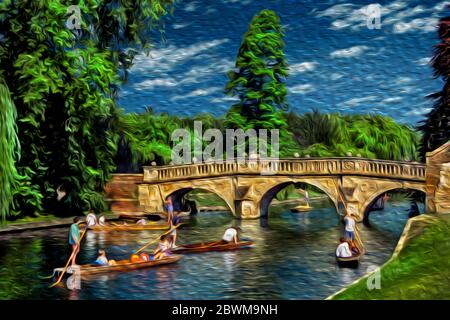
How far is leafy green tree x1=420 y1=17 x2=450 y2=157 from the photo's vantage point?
18641 mm

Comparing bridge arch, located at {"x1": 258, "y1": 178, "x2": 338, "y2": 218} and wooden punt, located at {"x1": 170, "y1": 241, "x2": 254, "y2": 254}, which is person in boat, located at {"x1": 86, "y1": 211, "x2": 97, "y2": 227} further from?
bridge arch, located at {"x1": 258, "y1": 178, "x2": 338, "y2": 218}

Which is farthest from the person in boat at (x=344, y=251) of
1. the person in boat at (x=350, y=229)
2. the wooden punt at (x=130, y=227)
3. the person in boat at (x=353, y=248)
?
the wooden punt at (x=130, y=227)

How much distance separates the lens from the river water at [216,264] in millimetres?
16141

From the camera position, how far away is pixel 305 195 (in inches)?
1158

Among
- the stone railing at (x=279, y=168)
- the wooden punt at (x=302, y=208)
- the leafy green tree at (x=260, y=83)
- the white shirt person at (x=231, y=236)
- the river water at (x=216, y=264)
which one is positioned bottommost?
the river water at (x=216, y=264)

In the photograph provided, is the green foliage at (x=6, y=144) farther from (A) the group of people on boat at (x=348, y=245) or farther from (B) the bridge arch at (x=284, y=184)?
(B) the bridge arch at (x=284, y=184)

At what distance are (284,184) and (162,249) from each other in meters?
9.73

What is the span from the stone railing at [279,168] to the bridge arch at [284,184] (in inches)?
9.1


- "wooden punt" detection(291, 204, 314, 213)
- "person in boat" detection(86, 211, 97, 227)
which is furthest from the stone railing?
"person in boat" detection(86, 211, 97, 227)

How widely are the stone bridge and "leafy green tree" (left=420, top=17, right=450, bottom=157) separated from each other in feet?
8.91

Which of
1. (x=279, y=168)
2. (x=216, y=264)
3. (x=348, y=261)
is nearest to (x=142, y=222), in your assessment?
(x=216, y=264)

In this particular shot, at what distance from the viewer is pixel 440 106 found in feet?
65.7

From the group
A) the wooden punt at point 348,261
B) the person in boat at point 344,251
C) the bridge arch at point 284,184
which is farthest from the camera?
the bridge arch at point 284,184
